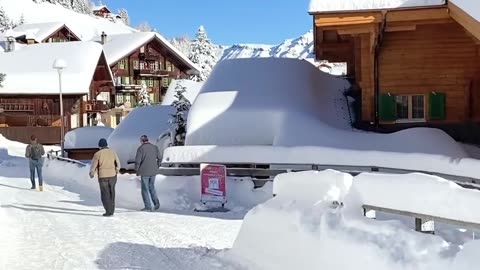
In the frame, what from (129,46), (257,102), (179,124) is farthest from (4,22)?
(257,102)

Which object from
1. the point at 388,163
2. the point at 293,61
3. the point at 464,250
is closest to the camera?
the point at 464,250

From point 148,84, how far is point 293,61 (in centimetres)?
4218

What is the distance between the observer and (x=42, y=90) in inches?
1724

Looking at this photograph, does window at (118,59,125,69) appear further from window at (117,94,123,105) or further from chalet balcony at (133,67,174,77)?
window at (117,94,123,105)

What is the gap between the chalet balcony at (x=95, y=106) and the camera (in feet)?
162

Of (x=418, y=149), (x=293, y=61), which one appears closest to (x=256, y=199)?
(x=418, y=149)

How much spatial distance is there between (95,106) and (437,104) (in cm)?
3812

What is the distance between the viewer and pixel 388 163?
12391 mm

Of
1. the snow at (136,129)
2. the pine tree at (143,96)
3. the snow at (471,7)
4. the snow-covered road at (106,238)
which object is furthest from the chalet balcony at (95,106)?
the snow at (471,7)

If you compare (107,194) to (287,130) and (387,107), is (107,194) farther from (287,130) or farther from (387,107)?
(387,107)

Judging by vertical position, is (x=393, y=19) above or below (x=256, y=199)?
above

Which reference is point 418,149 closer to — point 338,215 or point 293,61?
point 293,61

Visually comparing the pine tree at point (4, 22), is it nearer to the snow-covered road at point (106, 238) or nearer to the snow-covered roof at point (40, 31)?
the snow-covered roof at point (40, 31)

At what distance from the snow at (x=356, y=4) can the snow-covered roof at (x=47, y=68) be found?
3168 cm
